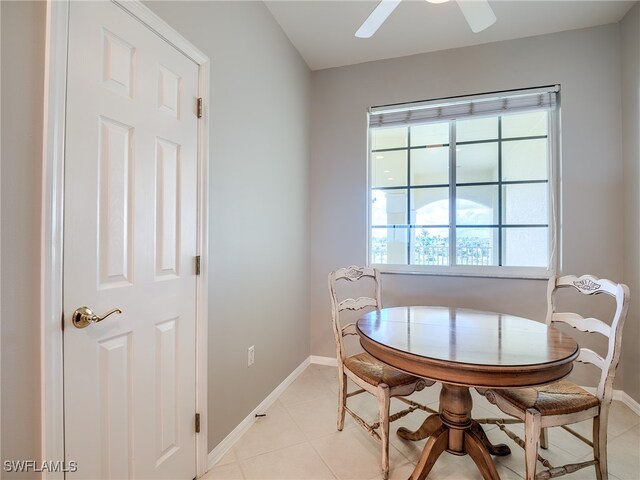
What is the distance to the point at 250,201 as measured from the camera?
6.57ft

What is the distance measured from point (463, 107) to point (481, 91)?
171mm

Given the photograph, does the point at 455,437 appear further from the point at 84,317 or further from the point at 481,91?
the point at 481,91

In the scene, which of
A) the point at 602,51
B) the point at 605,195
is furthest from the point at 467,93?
the point at 605,195

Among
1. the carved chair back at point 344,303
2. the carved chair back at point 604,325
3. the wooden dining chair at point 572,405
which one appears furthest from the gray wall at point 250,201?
the carved chair back at point 604,325

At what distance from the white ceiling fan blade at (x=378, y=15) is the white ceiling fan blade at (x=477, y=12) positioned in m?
0.34

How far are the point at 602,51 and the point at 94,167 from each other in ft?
11.1

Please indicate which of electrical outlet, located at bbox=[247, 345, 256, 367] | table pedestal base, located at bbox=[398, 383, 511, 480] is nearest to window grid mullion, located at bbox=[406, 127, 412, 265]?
table pedestal base, located at bbox=[398, 383, 511, 480]

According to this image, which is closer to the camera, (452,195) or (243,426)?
(243,426)

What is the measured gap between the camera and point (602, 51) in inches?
92.0

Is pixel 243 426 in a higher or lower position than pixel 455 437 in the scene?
lower

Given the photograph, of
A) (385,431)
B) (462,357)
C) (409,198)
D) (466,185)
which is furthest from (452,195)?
(385,431)

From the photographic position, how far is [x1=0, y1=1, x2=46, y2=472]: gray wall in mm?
831

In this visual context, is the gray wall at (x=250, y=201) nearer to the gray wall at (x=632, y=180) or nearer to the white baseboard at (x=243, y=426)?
the white baseboard at (x=243, y=426)

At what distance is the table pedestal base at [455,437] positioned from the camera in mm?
1460
